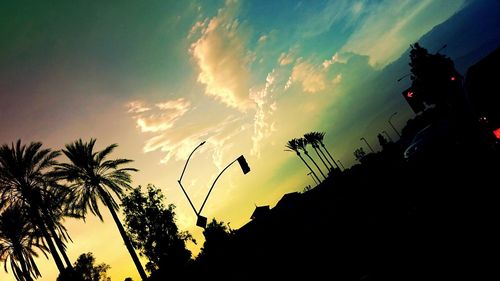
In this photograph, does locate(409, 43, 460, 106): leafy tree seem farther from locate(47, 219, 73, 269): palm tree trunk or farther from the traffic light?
locate(47, 219, 73, 269): palm tree trunk

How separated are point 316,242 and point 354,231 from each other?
2296 millimetres

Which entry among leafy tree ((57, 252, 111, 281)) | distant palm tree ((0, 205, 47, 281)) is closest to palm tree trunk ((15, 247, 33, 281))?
distant palm tree ((0, 205, 47, 281))

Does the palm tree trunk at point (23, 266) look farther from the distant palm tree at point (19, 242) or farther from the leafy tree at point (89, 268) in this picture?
the leafy tree at point (89, 268)

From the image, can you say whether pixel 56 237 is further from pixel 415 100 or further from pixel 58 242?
pixel 415 100

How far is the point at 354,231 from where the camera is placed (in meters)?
14.6

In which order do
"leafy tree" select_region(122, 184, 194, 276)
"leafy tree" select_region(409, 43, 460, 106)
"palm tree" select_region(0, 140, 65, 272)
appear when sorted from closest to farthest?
"palm tree" select_region(0, 140, 65, 272) < "leafy tree" select_region(122, 184, 194, 276) < "leafy tree" select_region(409, 43, 460, 106)

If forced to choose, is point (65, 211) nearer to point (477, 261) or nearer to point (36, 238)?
point (36, 238)

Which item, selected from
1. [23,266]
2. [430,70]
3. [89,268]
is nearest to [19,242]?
[23,266]

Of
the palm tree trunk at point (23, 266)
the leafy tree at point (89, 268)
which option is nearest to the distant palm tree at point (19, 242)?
the palm tree trunk at point (23, 266)

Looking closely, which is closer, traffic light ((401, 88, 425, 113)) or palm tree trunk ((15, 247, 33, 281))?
traffic light ((401, 88, 425, 113))

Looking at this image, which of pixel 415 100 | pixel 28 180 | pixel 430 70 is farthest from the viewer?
pixel 430 70

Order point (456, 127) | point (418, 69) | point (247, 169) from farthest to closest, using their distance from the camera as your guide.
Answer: point (418, 69) → point (456, 127) → point (247, 169)

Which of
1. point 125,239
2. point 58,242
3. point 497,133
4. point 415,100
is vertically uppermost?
point 58,242

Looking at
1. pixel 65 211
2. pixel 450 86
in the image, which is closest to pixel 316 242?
pixel 450 86
